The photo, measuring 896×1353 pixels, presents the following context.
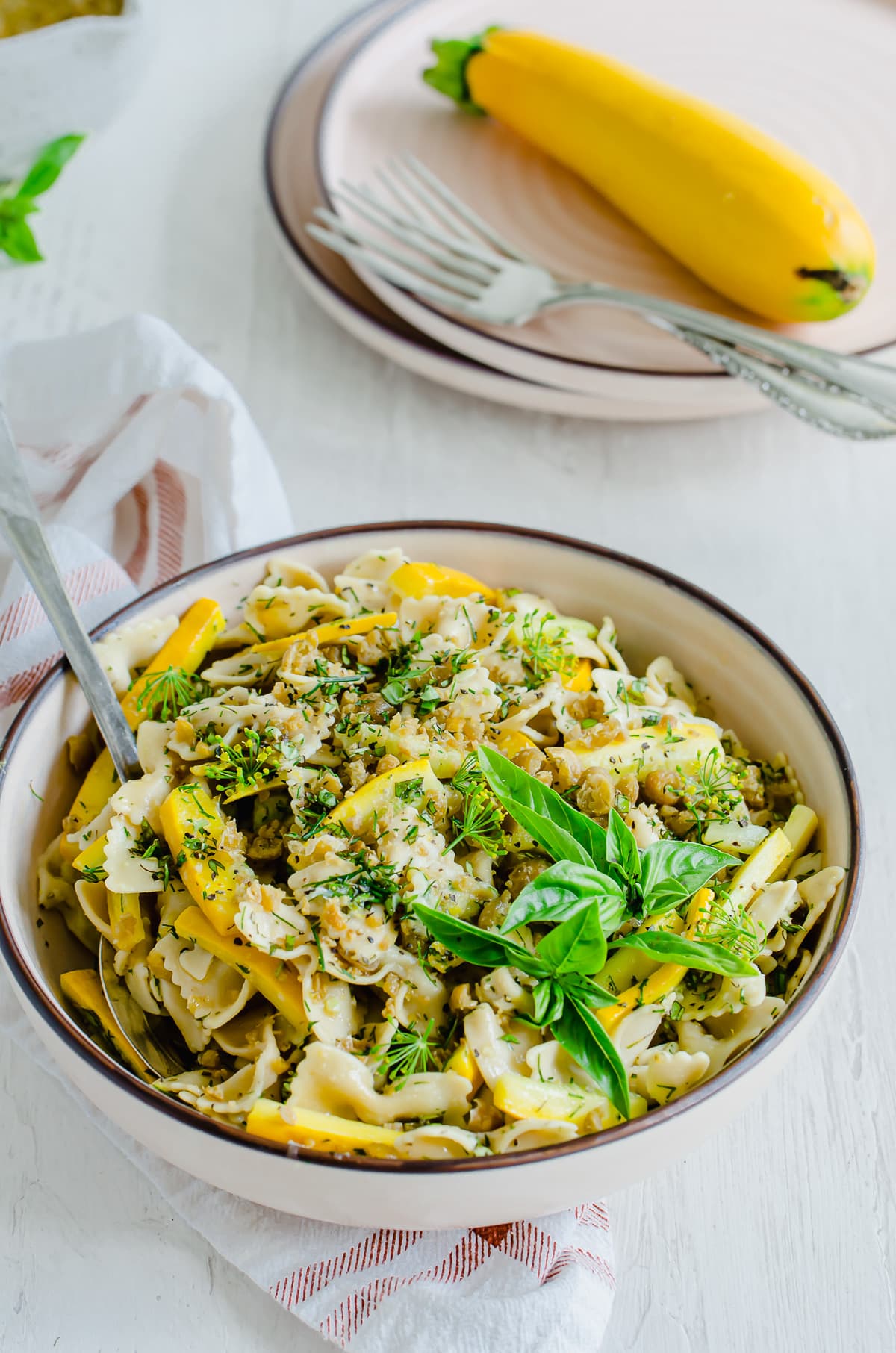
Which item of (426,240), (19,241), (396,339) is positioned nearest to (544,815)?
(396,339)

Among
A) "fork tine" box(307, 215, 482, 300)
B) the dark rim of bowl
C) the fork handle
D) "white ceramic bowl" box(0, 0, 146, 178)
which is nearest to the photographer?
the fork handle

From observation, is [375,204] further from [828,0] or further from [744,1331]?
[744,1331]

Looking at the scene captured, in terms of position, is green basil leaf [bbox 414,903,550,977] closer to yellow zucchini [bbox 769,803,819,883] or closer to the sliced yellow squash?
the sliced yellow squash

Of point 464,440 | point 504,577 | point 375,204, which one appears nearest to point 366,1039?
point 504,577

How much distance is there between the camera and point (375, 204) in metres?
3.40

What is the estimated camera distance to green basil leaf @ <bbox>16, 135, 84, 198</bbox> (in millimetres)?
3619

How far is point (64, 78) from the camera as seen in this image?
11.5 feet

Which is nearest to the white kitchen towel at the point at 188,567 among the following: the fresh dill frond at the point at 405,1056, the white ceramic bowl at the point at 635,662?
the white ceramic bowl at the point at 635,662

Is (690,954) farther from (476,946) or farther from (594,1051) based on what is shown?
(476,946)

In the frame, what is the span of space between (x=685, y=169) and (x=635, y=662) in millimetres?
1577

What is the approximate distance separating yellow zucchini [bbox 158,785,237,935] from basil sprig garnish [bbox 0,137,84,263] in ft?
7.48

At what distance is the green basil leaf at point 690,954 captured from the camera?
5.88ft

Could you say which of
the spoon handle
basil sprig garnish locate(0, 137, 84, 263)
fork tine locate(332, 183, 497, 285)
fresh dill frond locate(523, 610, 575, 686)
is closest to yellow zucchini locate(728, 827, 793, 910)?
fresh dill frond locate(523, 610, 575, 686)

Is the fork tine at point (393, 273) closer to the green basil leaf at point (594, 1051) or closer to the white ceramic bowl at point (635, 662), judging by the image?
the white ceramic bowl at point (635, 662)
